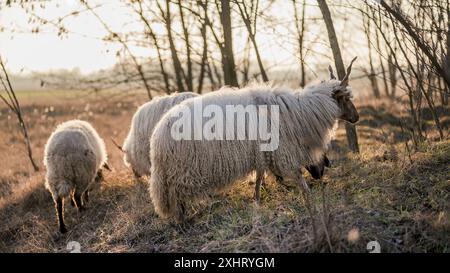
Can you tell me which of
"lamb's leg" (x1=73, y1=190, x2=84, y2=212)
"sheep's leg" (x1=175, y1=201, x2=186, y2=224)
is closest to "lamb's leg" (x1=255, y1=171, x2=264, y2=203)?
"sheep's leg" (x1=175, y1=201, x2=186, y2=224)

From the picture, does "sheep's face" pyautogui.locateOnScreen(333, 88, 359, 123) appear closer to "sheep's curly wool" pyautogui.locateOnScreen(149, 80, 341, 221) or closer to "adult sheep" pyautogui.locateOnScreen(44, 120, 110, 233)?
"sheep's curly wool" pyautogui.locateOnScreen(149, 80, 341, 221)

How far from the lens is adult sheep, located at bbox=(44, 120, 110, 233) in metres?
7.46

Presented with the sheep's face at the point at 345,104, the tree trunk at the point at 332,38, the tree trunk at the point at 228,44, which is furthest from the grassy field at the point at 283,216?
the tree trunk at the point at 228,44

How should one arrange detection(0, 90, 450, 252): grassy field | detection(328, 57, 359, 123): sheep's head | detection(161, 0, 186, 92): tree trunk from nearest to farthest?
detection(0, 90, 450, 252): grassy field < detection(328, 57, 359, 123): sheep's head < detection(161, 0, 186, 92): tree trunk

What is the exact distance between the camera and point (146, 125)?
25.2 ft

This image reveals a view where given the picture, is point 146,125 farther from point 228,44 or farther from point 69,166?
point 228,44

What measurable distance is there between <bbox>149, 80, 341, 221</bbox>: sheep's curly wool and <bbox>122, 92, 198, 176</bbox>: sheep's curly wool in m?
1.81

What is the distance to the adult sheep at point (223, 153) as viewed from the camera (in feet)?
18.4

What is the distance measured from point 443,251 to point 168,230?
116 inches

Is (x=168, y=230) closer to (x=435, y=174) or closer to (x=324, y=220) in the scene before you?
(x=324, y=220)

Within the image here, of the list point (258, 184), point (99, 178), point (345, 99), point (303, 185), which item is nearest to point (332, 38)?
point (345, 99)

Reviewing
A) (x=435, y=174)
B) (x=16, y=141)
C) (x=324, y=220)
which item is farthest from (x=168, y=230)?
(x=16, y=141)

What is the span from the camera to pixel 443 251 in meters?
4.14
